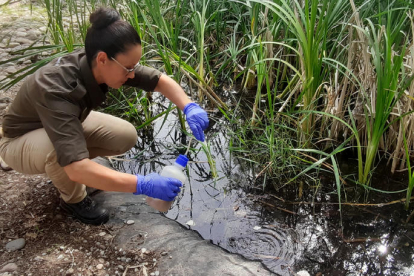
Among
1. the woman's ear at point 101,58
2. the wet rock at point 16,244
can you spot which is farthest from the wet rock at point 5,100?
the woman's ear at point 101,58

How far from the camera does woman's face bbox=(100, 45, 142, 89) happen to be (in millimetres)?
1626

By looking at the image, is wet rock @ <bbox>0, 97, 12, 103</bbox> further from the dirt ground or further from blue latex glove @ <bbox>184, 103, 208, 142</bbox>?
blue latex glove @ <bbox>184, 103, 208, 142</bbox>

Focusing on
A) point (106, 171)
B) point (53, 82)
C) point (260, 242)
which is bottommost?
point (260, 242)

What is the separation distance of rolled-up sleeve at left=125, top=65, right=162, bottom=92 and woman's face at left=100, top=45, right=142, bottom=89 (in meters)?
0.36

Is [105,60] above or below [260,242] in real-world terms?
above

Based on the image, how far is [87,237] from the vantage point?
1.91 meters

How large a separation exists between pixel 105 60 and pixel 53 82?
0.78 ft

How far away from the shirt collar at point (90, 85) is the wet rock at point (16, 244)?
74 centimetres

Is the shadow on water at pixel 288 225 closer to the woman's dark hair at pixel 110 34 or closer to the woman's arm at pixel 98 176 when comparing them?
the woman's arm at pixel 98 176

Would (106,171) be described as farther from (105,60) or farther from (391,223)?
(391,223)

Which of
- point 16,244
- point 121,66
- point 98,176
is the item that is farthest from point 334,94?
point 16,244

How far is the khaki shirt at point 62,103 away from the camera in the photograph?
158cm

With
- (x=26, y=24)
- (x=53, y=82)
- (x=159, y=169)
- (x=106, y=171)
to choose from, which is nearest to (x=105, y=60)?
(x=53, y=82)

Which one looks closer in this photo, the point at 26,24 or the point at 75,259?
the point at 75,259
